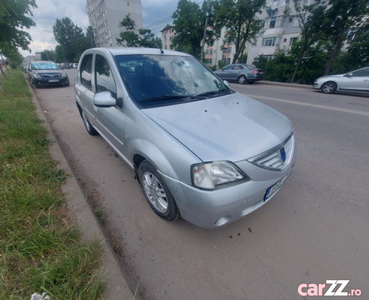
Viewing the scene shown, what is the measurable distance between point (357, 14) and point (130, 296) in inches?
709

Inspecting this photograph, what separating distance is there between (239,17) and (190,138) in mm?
21588

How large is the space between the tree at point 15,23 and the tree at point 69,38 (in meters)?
71.5

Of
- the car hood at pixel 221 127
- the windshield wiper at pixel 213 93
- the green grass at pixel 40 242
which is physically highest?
the windshield wiper at pixel 213 93

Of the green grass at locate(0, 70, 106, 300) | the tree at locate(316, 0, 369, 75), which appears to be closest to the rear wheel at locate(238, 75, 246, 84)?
the tree at locate(316, 0, 369, 75)

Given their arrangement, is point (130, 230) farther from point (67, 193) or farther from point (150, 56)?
point (150, 56)

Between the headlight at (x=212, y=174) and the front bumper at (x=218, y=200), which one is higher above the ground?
the headlight at (x=212, y=174)

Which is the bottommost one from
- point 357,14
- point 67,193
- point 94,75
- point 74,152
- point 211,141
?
point 74,152

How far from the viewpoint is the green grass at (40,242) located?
131 cm

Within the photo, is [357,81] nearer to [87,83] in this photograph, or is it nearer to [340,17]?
[340,17]

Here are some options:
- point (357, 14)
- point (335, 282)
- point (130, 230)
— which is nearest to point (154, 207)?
point (130, 230)

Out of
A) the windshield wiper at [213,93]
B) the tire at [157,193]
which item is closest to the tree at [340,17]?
the windshield wiper at [213,93]

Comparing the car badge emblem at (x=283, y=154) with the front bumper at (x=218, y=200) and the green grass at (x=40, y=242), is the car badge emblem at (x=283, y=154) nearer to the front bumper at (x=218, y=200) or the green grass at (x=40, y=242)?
the front bumper at (x=218, y=200)

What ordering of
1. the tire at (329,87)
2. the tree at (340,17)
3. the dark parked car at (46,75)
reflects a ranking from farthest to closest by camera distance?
the tree at (340,17), the dark parked car at (46,75), the tire at (329,87)

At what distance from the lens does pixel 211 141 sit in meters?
1.57
